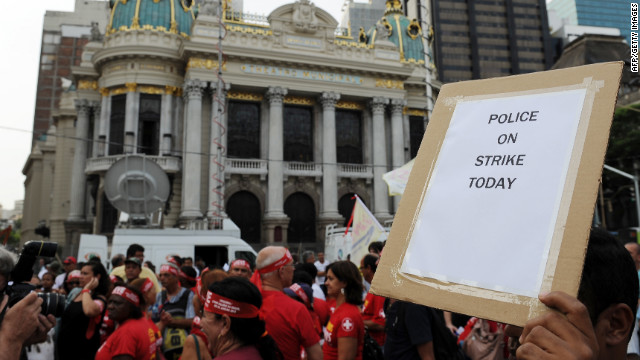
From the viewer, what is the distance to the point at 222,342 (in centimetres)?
279

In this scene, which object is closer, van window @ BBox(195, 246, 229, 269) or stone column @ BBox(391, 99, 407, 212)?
van window @ BBox(195, 246, 229, 269)

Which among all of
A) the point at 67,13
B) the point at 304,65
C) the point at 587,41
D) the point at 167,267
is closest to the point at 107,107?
the point at 304,65

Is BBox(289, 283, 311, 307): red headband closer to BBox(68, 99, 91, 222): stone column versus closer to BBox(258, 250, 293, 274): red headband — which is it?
BBox(258, 250, 293, 274): red headband

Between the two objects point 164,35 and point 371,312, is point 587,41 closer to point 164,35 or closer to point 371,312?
point 164,35

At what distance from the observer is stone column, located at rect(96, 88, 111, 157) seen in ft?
98.4

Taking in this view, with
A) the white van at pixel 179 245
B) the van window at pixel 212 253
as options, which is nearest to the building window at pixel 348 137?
the white van at pixel 179 245

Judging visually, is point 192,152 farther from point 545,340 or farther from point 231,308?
point 545,340

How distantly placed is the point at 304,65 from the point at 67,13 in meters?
47.9

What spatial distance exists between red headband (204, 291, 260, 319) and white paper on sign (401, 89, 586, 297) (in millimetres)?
1490

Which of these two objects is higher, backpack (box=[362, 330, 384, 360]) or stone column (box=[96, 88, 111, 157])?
stone column (box=[96, 88, 111, 157])

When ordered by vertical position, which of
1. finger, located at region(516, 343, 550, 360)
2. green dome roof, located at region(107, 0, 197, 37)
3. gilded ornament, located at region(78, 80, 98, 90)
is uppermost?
green dome roof, located at region(107, 0, 197, 37)

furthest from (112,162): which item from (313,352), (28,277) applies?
(28,277)

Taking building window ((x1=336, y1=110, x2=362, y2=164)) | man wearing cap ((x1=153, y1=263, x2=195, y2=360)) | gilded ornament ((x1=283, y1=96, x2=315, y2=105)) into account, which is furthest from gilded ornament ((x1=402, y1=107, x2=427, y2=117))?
man wearing cap ((x1=153, y1=263, x2=195, y2=360))

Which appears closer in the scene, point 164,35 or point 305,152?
point 164,35
